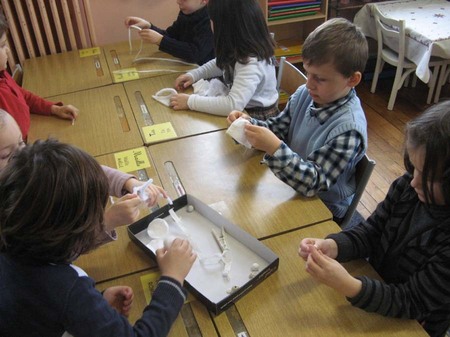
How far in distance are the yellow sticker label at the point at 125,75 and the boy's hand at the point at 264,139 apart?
103 centimetres

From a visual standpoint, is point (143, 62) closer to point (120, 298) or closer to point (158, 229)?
point (158, 229)

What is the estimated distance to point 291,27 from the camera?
3785mm

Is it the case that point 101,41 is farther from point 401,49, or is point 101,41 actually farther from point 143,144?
point 401,49

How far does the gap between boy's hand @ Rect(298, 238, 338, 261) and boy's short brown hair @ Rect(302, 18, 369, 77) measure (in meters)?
0.57

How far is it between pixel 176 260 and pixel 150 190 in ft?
1.04

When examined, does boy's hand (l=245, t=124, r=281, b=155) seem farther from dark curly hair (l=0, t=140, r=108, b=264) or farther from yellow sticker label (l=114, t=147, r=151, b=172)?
dark curly hair (l=0, t=140, r=108, b=264)

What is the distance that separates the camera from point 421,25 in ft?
10.4

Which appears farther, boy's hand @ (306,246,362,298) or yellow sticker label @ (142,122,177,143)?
yellow sticker label @ (142,122,177,143)

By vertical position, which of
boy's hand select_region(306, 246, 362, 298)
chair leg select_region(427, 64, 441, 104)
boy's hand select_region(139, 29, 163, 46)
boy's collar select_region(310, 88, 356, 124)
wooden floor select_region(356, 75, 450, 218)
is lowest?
wooden floor select_region(356, 75, 450, 218)

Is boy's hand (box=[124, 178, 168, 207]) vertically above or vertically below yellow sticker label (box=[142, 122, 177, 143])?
above

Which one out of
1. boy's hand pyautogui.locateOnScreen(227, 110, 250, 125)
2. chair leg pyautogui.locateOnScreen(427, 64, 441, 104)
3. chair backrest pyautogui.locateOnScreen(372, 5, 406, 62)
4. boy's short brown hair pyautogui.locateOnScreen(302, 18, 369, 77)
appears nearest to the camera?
boy's short brown hair pyautogui.locateOnScreen(302, 18, 369, 77)

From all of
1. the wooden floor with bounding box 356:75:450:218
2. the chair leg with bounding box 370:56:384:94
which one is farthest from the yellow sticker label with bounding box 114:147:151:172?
the chair leg with bounding box 370:56:384:94

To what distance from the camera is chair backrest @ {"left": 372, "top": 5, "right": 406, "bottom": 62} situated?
3.12 m

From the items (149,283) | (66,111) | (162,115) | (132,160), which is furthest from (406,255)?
(66,111)
